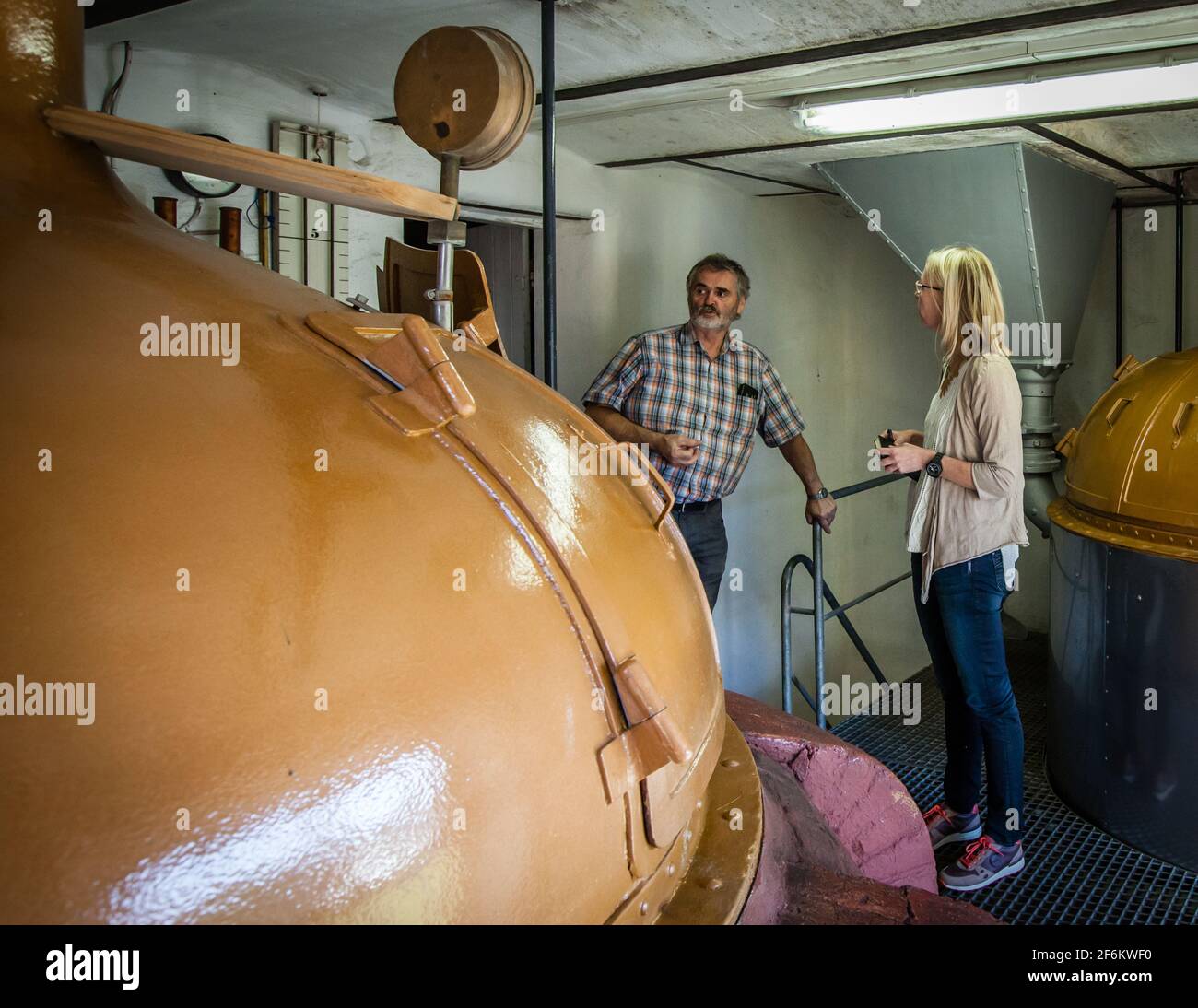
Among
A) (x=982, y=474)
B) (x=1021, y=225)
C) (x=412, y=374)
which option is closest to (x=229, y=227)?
(x=982, y=474)

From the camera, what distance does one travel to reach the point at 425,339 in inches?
48.5

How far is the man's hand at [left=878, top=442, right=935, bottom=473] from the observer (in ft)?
9.56

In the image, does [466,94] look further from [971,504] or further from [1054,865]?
[1054,865]

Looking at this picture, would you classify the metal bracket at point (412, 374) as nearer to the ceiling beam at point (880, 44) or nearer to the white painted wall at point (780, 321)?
the ceiling beam at point (880, 44)

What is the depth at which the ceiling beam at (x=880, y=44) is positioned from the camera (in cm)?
296

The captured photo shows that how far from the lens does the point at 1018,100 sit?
3.95 meters

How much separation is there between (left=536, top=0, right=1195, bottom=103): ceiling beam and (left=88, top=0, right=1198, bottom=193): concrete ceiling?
0.9 inches

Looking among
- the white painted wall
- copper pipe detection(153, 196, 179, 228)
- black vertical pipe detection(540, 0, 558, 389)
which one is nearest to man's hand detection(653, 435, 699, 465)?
black vertical pipe detection(540, 0, 558, 389)

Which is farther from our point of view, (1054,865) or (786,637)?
(786,637)

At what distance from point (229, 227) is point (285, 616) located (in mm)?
2944

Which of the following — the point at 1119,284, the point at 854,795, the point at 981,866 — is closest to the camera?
the point at 854,795

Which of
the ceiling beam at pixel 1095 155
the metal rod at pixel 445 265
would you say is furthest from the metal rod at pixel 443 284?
the ceiling beam at pixel 1095 155

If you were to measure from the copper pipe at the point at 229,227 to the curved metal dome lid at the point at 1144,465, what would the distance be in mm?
3064
